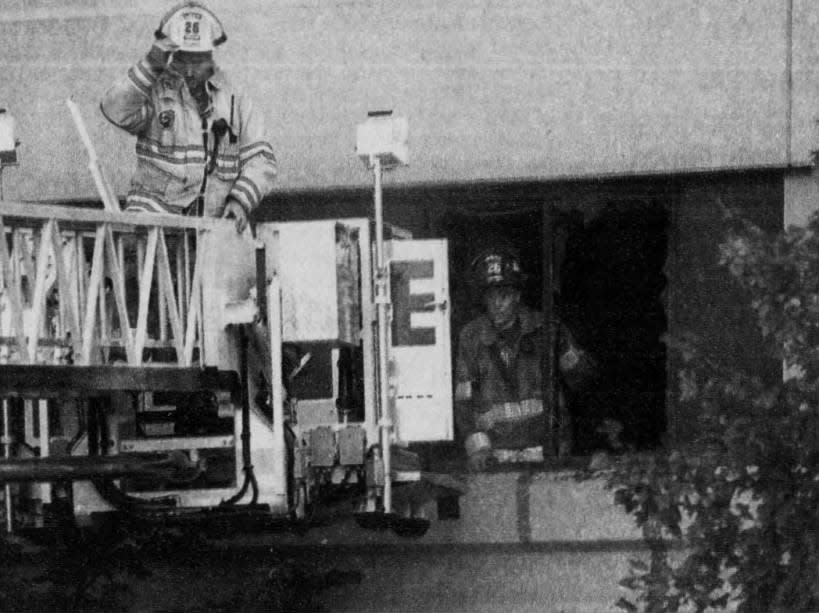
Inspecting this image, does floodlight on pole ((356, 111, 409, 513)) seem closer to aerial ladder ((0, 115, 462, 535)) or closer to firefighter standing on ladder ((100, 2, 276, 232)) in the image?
aerial ladder ((0, 115, 462, 535))

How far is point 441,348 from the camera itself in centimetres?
1124

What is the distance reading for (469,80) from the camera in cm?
1338

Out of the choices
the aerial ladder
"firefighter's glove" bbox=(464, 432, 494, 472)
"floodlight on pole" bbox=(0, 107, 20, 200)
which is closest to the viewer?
the aerial ladder

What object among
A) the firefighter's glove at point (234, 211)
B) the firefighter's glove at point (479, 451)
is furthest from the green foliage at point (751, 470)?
the firefighter's glove at point (479, 451)

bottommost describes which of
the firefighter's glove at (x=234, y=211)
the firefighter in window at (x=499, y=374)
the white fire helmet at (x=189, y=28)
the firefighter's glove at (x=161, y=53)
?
the firefighter in window at (x=499, y=374)

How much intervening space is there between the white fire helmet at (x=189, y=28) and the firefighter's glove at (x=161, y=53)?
0.02m

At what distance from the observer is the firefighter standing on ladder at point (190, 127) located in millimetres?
10602

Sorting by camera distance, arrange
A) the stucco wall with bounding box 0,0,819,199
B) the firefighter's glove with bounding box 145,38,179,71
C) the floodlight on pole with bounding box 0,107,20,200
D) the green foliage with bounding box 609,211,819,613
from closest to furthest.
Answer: the green foliage with bounding box 609,211,819,613 → the firefighter's glove with bounding box 145,38,179,71 → the floodlight on pole with bounding box 0,107,20,200 → the stucco wall with bounding box 0,0,819,199

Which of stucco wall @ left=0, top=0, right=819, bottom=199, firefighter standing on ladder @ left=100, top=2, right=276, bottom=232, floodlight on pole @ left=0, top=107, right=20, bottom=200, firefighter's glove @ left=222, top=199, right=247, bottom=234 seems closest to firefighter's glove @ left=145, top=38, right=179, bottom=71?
firefighter standing on ladder @ left=100, top=2, right=276, bottom=232

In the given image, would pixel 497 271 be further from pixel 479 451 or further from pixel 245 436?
pixel 245 436

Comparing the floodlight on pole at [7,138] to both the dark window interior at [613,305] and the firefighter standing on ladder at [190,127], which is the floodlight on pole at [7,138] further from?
the dark window interior at [613,305]

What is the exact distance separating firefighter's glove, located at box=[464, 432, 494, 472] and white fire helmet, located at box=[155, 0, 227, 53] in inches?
123

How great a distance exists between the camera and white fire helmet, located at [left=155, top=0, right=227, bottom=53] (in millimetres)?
10562

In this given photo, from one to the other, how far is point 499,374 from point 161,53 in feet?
10.7
